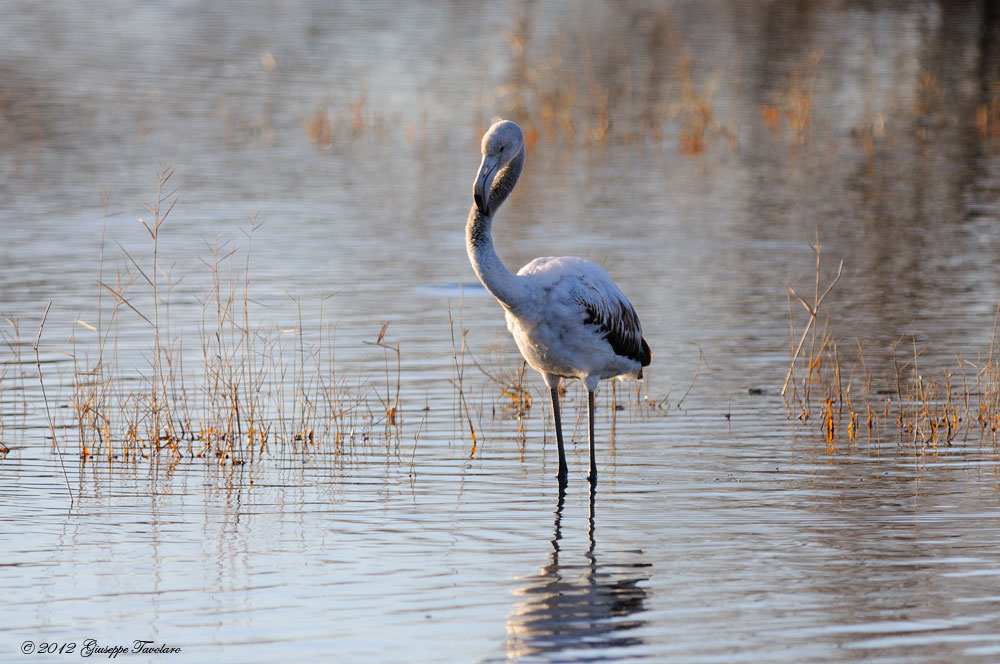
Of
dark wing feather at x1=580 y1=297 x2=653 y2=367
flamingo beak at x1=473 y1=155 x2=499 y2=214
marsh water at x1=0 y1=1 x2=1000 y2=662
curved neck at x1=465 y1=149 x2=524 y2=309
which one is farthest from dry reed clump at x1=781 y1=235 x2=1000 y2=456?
flamingo beak at x1=473 y1=155 x2=499 y2=214

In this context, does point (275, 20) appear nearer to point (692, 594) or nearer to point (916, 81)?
point (916, 81)

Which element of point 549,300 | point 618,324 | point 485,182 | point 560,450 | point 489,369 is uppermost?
point 485,182

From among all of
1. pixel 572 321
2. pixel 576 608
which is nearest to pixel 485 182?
pixel 572 321

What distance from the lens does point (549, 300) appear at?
320 inches

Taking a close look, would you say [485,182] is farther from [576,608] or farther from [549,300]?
[576,608]

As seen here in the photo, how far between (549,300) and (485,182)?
756 millimetres

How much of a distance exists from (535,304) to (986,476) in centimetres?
277

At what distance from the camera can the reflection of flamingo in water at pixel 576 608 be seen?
5.84 m

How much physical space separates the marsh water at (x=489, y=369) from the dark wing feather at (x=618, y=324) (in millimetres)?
729

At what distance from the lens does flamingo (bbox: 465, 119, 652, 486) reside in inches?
313

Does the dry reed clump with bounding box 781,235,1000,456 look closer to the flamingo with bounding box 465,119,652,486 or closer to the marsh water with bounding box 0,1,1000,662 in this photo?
the marsh water with bounding box 0,1,1000,662

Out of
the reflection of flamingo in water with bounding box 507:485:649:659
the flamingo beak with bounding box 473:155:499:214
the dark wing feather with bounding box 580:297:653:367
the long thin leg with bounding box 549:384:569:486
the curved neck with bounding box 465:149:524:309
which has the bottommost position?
the reflection of flamingo in water with bounding box 507:485:649:659

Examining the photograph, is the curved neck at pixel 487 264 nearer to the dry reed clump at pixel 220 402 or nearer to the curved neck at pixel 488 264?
the curved neck at pixel 488 264

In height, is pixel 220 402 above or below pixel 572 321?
below
